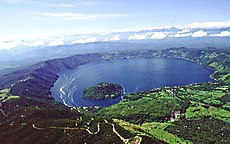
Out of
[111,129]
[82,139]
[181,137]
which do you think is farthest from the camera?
[181,137]

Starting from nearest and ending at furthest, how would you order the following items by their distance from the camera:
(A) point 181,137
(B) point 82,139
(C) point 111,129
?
(B) point 82,139 → (C) point 111,129 → (A) point 181,137

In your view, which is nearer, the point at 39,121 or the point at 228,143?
the point at 228,143

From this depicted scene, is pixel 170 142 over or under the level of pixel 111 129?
under

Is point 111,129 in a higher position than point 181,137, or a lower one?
higher

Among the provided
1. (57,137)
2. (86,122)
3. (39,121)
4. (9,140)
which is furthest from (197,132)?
(9,140)

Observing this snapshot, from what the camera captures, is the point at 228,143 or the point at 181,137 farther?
the point at 181,137

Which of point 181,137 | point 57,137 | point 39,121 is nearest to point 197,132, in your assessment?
point 181,137

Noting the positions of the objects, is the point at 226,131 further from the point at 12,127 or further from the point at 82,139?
the point at 12,127

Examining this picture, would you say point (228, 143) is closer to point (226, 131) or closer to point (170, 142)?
point (226, 131)
